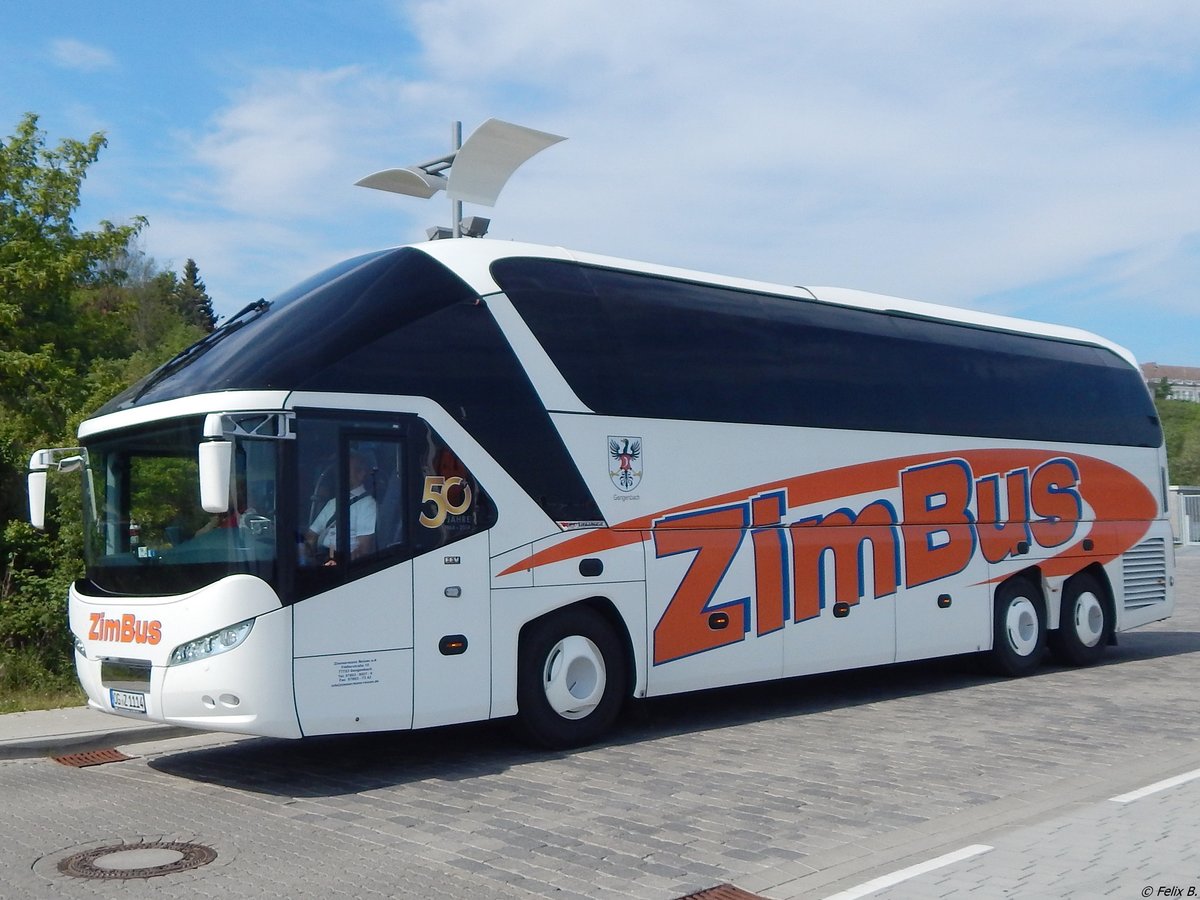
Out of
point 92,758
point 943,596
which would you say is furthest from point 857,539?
point 92,758

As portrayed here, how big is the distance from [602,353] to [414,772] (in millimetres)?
3763

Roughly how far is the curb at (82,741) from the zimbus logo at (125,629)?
115 cm

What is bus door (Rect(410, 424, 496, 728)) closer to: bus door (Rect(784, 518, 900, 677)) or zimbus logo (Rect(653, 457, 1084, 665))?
zimbus logo (Rect(653, 457, 1084, 665))

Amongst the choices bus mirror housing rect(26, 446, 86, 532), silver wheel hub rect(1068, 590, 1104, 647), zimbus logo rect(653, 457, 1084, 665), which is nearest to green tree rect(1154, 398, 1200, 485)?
silver wheel hub rect(1068, 590, 1104, 647)

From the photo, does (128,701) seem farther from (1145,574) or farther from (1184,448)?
(1184,448)

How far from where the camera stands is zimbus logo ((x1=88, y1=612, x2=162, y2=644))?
29.1 ft

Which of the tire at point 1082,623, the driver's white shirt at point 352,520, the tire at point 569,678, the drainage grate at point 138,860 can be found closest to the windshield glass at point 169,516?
the driver's white shirt at point 352,520

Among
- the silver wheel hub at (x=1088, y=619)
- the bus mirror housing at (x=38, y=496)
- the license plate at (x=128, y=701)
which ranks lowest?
the silver wheel hub at (x=1088, y=619)

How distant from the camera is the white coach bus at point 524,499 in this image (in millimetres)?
8648

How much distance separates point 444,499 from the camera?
9.44 m

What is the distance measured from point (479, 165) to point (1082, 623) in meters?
9.42

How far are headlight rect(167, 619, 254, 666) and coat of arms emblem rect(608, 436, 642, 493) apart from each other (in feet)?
11.3

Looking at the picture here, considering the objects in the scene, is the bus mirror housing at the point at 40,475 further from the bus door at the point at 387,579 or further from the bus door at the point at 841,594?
the bus door at the point at 841,594

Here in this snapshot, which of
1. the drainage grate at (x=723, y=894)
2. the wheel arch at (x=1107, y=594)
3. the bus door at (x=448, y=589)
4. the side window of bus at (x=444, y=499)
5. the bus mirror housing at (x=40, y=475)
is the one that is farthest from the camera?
the wheel arch at (x=1107, y=594)
